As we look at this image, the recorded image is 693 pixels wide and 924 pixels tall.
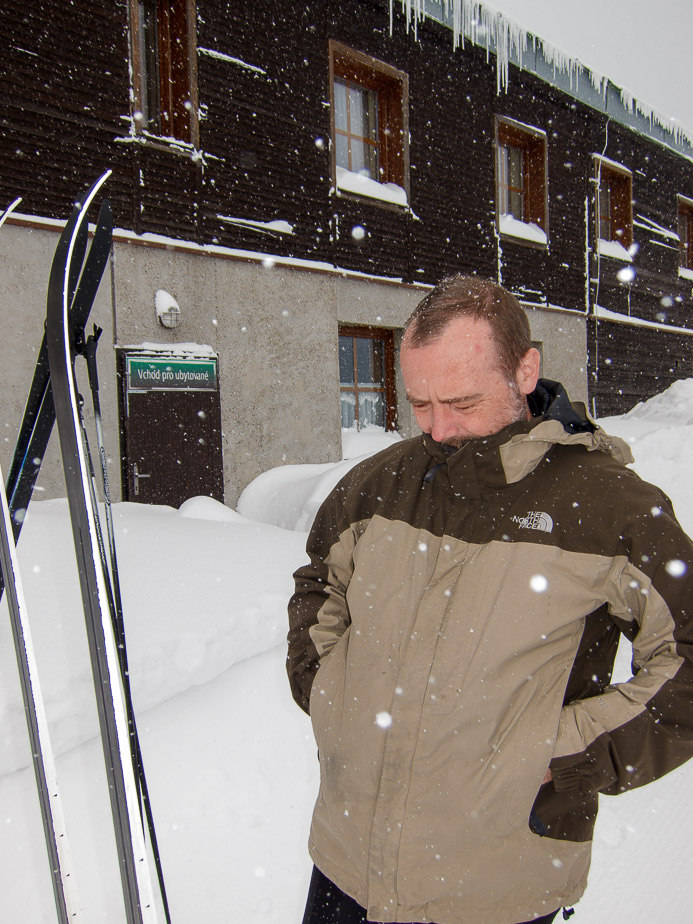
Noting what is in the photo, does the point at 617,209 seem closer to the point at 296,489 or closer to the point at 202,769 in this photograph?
the point at 296,489

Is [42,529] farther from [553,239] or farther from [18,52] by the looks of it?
[553,239]

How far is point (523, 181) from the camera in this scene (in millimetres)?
11797

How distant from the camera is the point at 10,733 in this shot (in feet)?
7.43

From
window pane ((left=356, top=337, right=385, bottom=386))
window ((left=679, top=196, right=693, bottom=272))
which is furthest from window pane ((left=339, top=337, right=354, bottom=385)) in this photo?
window ((left=679, top=196, right=693, bottom=272))

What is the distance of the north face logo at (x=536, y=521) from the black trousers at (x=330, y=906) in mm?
834

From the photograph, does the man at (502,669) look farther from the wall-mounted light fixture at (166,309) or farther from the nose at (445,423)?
the wall-mounted light fixture at (166,309)

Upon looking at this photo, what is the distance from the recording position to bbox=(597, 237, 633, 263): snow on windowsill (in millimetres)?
12984

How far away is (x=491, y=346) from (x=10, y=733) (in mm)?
2066

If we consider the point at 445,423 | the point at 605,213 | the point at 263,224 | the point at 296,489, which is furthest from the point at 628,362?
the point at 445,423

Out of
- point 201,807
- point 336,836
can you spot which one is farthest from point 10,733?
point 336,836

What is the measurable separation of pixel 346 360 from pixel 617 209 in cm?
840

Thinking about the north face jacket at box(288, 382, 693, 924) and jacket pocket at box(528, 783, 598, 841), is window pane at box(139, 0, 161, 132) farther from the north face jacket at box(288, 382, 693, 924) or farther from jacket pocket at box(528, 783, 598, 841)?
jacket pocket at box(528, 783, 598, 841)

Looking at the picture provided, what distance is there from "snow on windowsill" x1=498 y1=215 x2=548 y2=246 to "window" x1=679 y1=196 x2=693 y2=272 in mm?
6410

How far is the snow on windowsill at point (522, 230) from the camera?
431 inches
